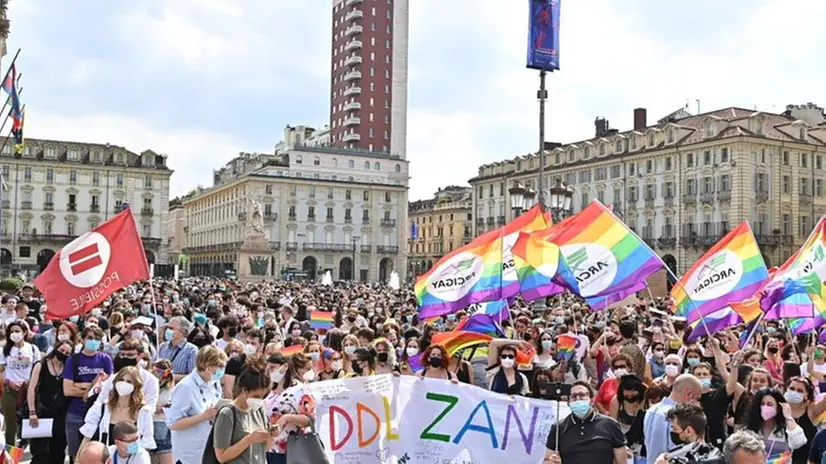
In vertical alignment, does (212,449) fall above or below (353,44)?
below

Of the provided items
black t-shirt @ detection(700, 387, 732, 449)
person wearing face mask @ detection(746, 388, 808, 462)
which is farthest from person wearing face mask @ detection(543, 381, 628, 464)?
black t-shirt @ detection(700, 387, 732, 449)

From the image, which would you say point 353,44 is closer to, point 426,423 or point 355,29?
point 355,29

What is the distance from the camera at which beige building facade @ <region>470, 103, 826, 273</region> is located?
68312 mm

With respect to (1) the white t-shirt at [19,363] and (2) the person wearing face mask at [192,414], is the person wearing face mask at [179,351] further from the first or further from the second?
(2) the person wearing face mask at [192,414]

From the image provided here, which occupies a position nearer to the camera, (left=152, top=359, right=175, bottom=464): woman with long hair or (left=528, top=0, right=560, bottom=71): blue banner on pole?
(left=152, top=359, right=175, bottom=464): woman with long hair

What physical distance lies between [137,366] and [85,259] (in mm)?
4040

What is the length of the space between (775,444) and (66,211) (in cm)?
10118

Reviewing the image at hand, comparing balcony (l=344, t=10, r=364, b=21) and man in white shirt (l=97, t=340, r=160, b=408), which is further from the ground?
balcony (l=344, t=10, r=364, b=21)

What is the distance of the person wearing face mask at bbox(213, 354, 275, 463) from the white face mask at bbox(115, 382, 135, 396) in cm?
126

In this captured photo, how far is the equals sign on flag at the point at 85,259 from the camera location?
11.8 m

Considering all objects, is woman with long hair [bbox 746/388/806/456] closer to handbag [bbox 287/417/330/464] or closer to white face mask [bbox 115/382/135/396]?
handbag [bbox 287/417/330/464]

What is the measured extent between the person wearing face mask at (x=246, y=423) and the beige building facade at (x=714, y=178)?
65.3 metres

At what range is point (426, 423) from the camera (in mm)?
7844

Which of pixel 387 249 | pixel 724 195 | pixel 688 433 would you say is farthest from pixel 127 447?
pixel 387 249
